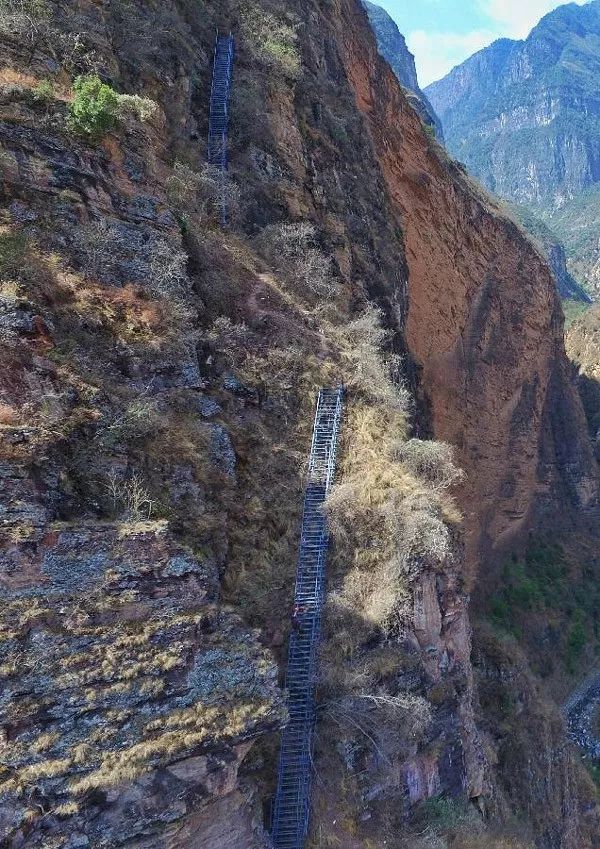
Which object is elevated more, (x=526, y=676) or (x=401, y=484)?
(x=401, y=484)

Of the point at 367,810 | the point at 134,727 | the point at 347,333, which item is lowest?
the point at 367,810

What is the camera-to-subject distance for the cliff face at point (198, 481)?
5277 millimetres

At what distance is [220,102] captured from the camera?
501 inches

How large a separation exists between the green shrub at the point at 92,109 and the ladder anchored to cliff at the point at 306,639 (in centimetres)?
527

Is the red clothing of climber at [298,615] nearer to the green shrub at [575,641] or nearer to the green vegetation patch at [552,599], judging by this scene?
the green vegetation patch at [552,599]

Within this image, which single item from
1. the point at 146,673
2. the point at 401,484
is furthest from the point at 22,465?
the point at 401,484

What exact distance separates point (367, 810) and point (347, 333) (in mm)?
7912

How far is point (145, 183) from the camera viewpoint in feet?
29.7

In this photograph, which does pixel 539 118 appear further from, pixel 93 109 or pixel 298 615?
pixel 298 615

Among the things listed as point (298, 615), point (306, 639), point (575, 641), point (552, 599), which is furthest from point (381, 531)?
point (575, 641)

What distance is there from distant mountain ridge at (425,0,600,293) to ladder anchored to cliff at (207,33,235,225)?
323 ft

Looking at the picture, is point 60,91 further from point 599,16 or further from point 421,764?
point 599,16

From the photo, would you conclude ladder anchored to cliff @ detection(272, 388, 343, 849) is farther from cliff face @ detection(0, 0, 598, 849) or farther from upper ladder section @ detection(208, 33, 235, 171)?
upper ladder section @ detection(208, 33, 235, 171)

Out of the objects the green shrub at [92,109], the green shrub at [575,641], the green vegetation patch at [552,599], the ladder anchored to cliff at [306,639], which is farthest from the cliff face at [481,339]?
the green shrub at [92,109]
